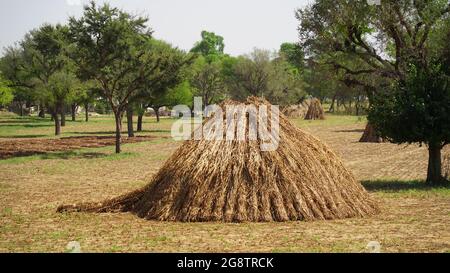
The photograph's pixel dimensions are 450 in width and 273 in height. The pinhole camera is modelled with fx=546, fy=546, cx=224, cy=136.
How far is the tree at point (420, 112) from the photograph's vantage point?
752 inches

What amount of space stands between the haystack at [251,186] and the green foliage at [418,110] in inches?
235

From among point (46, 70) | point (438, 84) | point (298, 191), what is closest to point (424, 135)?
point (438, 84)

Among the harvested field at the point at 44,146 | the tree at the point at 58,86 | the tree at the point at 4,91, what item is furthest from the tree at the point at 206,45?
the harvested field at the point at 44,146

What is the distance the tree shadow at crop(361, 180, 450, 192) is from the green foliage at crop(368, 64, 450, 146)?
1624 millimetres

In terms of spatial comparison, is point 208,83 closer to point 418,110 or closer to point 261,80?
point 261,80

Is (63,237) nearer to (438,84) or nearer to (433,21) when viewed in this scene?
(438,84)

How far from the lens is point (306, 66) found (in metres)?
31.6

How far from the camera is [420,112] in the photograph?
19.0 m

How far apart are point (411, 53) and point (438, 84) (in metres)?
2.56

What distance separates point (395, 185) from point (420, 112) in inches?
119

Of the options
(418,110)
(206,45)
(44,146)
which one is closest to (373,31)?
(418,110)

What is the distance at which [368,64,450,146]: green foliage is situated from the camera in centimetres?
1908

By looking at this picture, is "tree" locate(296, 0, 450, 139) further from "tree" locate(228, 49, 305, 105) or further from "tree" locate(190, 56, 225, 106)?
"tree" locate(190, 56, 225, 106)

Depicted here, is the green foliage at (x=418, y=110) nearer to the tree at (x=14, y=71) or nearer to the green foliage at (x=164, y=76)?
the green foliage at (x=164, y=76)
